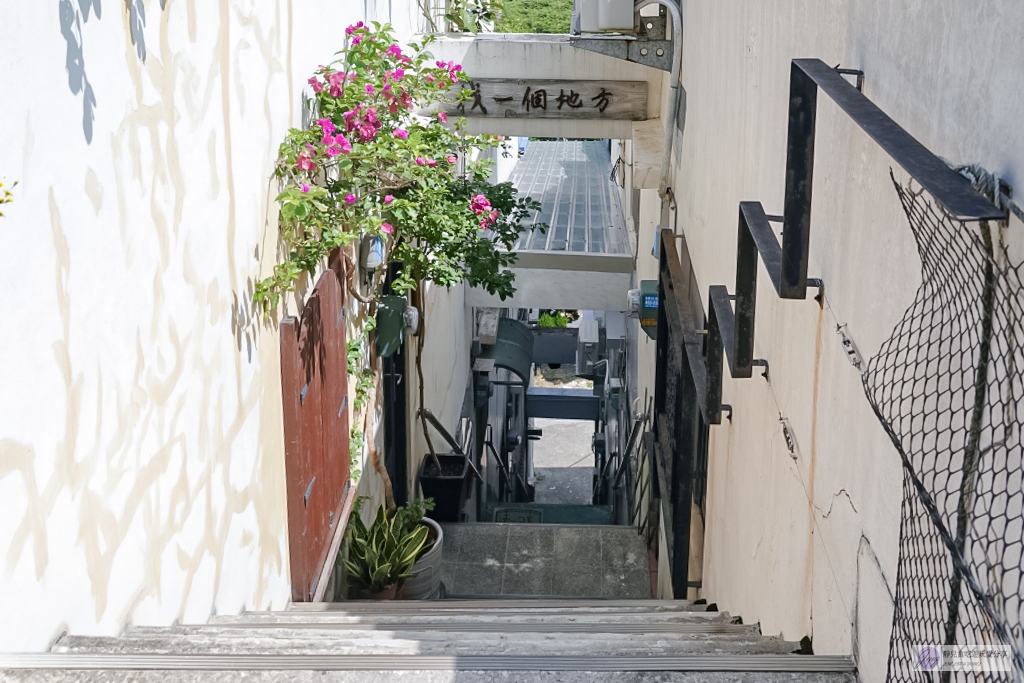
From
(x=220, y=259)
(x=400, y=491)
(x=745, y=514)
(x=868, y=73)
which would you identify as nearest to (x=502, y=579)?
(x=400, y=491)

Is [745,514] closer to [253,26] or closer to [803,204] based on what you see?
[803,204]

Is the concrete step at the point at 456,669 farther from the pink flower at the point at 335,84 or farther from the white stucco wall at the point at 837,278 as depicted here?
the pink flower at the point at 335,84

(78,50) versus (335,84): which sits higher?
(335,84)

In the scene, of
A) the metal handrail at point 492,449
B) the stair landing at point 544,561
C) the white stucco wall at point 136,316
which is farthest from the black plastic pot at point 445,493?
the metal handrail at point 492,449

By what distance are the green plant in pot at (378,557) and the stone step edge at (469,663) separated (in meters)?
3.68

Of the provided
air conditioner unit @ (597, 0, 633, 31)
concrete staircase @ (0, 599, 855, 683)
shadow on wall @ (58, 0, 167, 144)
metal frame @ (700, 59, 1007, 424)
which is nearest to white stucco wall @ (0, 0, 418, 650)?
shadow on wall @ (58, 0, 167, 144)

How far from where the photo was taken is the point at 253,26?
4.03m

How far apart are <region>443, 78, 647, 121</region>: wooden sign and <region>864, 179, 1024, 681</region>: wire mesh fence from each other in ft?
19.5

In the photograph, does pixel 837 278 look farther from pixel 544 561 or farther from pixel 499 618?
pixel 544 561

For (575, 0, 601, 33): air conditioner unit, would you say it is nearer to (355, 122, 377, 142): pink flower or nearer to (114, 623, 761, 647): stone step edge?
(355, 122, 377, 142): pink flower

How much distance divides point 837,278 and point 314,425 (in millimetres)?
2932

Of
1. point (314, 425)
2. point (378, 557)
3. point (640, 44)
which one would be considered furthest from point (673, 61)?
point (378, 557)

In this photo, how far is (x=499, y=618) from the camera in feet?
13.5

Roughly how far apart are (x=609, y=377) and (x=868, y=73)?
1451cm
